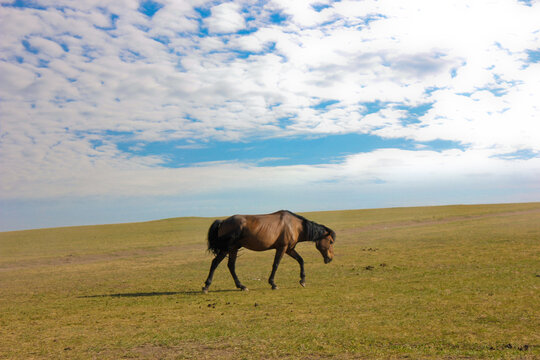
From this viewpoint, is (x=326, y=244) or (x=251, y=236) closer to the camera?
(x=251, y=236)

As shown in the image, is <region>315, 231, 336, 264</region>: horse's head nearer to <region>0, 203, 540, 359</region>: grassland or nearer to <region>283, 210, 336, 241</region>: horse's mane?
<region>283, 210, 336, 241</region>: horse's mane

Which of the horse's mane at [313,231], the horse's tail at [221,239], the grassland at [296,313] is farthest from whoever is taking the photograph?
the horse's mane at [313,231]

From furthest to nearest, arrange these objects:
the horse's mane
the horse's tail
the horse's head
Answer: the horse's head → the horse's mane → the horse's tail

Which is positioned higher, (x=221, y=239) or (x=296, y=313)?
(x=221, y=239)

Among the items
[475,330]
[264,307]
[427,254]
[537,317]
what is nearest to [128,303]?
[264,307]

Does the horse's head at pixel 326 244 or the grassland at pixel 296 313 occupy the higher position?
the horse's head at pixel 326 244

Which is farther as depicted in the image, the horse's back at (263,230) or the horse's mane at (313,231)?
the horse's mane at (313,231)

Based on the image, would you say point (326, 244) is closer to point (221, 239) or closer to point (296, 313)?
point (221, 239)

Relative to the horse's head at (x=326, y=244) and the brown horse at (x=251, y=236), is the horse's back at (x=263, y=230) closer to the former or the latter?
the brown horse at (x=251, y=236)

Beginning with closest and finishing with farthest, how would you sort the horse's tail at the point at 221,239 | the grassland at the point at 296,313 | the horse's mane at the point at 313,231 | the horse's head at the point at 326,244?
1. the grassland at the point at 296,313
2. the horse's tail at the point at 221,239
3. the horse's mane at the point at 313,231
4. the horse's head at the point at 326,244


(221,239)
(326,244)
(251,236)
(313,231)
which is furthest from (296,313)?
(326,244)

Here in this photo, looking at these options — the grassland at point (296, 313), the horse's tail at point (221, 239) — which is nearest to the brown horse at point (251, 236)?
the horse's tail at point (221, 239)

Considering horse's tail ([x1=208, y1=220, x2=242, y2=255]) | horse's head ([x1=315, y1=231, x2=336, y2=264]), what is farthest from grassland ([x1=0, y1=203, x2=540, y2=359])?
horse's tail ([x1=208, y1=220, x2=242, y2=255])

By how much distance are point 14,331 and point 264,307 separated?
5085mm
